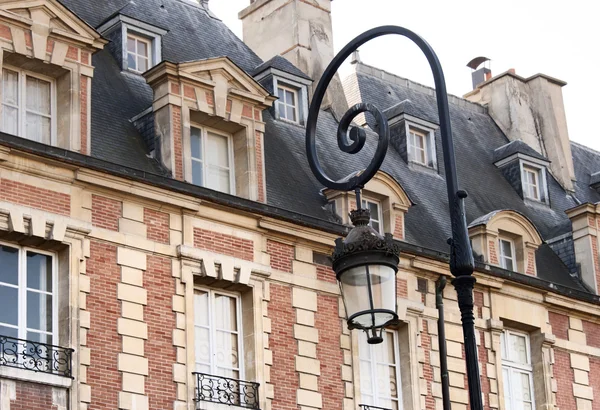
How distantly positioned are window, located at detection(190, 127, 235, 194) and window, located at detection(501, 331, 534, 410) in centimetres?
486

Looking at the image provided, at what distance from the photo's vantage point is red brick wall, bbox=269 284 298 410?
58.8ft

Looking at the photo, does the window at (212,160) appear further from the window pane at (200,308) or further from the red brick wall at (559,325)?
the red brick wall at (559,325)

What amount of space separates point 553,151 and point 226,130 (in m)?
9.23

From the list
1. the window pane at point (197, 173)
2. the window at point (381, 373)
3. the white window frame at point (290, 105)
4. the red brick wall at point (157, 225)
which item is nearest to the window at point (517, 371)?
the window at point (381, 373)

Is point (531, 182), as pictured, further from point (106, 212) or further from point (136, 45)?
point (106, 212)

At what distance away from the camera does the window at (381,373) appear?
1911cm

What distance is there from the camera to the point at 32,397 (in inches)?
613

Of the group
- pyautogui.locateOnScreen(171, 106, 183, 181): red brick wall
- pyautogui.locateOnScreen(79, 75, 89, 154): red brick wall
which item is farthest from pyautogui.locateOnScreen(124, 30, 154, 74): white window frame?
pyautogui.locateOnScreen(79, 75, 89, 154): red brick wall

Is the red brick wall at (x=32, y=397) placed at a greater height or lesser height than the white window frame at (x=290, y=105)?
lesser


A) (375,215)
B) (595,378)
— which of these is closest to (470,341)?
(375,215)

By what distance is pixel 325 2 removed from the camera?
967 inches

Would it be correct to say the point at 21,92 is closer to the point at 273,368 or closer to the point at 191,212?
the point at 191,212

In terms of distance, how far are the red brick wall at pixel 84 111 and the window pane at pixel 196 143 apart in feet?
5.61

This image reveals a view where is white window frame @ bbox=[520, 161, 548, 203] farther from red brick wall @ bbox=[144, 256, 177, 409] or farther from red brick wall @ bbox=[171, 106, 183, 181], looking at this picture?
red brick wall @ bbox=[144, 256, 177, 409]
